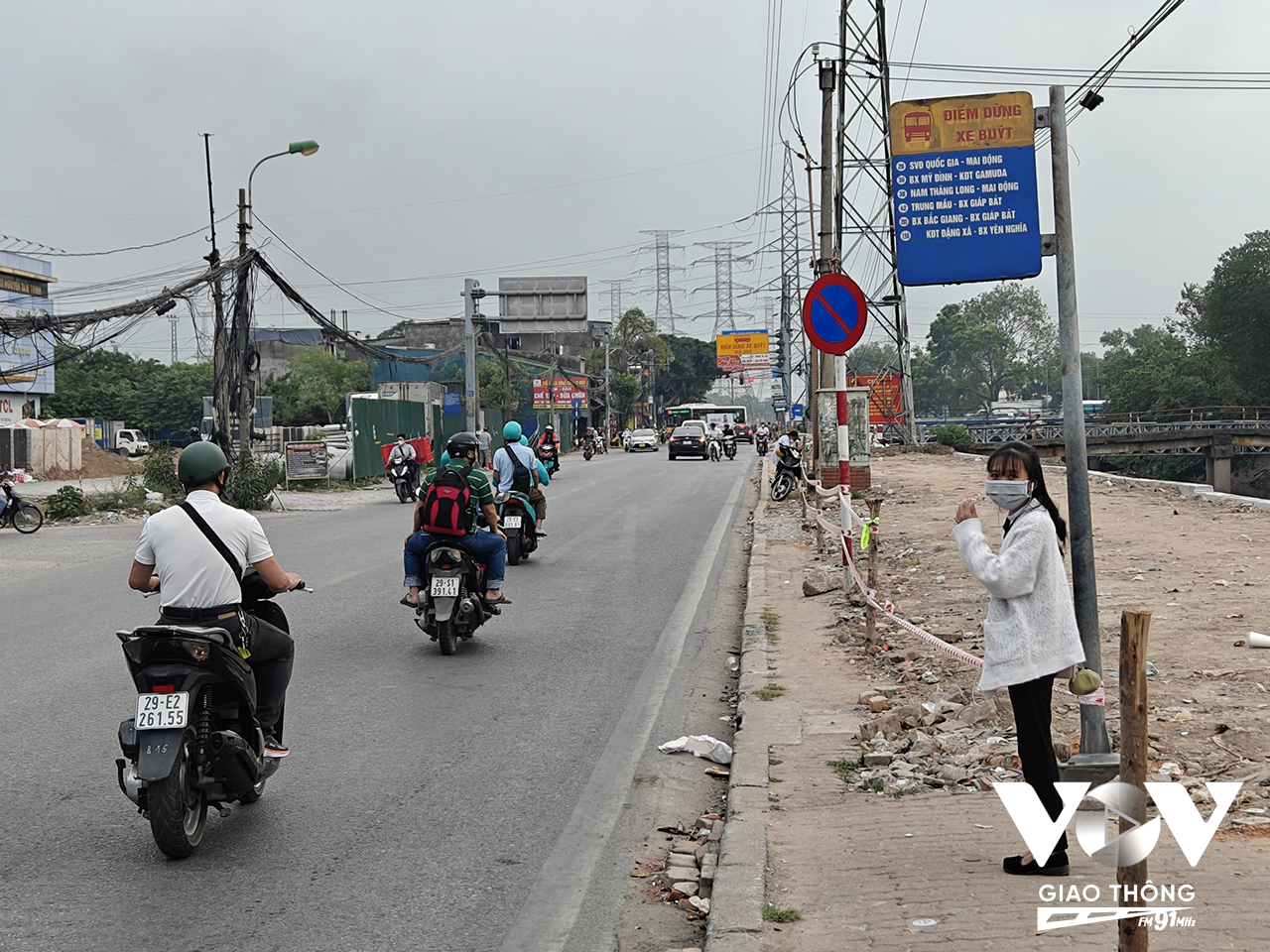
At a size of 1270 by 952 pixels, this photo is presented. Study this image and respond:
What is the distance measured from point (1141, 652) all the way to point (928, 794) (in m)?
2.47

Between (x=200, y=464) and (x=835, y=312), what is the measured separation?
7.15 metres

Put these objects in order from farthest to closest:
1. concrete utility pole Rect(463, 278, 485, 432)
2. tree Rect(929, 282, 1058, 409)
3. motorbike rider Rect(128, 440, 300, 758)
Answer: tree Rect(929, 282, 1058, 409) → concrete utility pole Rect(463, 278, 485, 432) → motorbike rider Rect(128, 440, 300, 758)

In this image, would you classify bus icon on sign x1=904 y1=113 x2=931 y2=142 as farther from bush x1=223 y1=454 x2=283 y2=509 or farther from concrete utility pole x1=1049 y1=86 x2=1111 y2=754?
bush x1=223 y1=454 x2=283 y2=509

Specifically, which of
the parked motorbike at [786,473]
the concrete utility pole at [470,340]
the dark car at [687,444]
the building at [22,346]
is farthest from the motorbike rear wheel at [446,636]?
the building at [22,346]

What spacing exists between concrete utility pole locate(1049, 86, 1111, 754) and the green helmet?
3.57 meters

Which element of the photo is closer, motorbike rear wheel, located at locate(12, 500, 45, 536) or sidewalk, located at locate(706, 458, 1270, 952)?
sidewalk, located at locate(706, 458, 1270, 952)

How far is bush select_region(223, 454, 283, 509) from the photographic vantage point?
2520 centimetres

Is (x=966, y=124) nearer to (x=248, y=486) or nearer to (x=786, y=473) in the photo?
(x=786, y=473)

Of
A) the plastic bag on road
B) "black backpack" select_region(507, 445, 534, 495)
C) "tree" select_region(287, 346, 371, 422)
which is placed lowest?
the plastic bag on road

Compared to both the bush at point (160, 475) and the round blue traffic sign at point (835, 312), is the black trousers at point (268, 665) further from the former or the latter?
the bush at point (160, 475)

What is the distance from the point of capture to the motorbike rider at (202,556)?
4.90 m

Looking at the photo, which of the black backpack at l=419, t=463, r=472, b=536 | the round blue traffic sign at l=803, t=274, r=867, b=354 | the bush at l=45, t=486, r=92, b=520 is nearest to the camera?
the black backpack at l=419, t=463, r=472, b=536

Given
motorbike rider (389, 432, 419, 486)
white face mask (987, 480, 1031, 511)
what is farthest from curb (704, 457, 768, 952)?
motorbike rider (389, 432, 419, 486)

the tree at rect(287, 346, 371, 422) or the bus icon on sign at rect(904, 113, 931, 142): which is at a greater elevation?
the tree at rect(287, 346, 371, 422)
